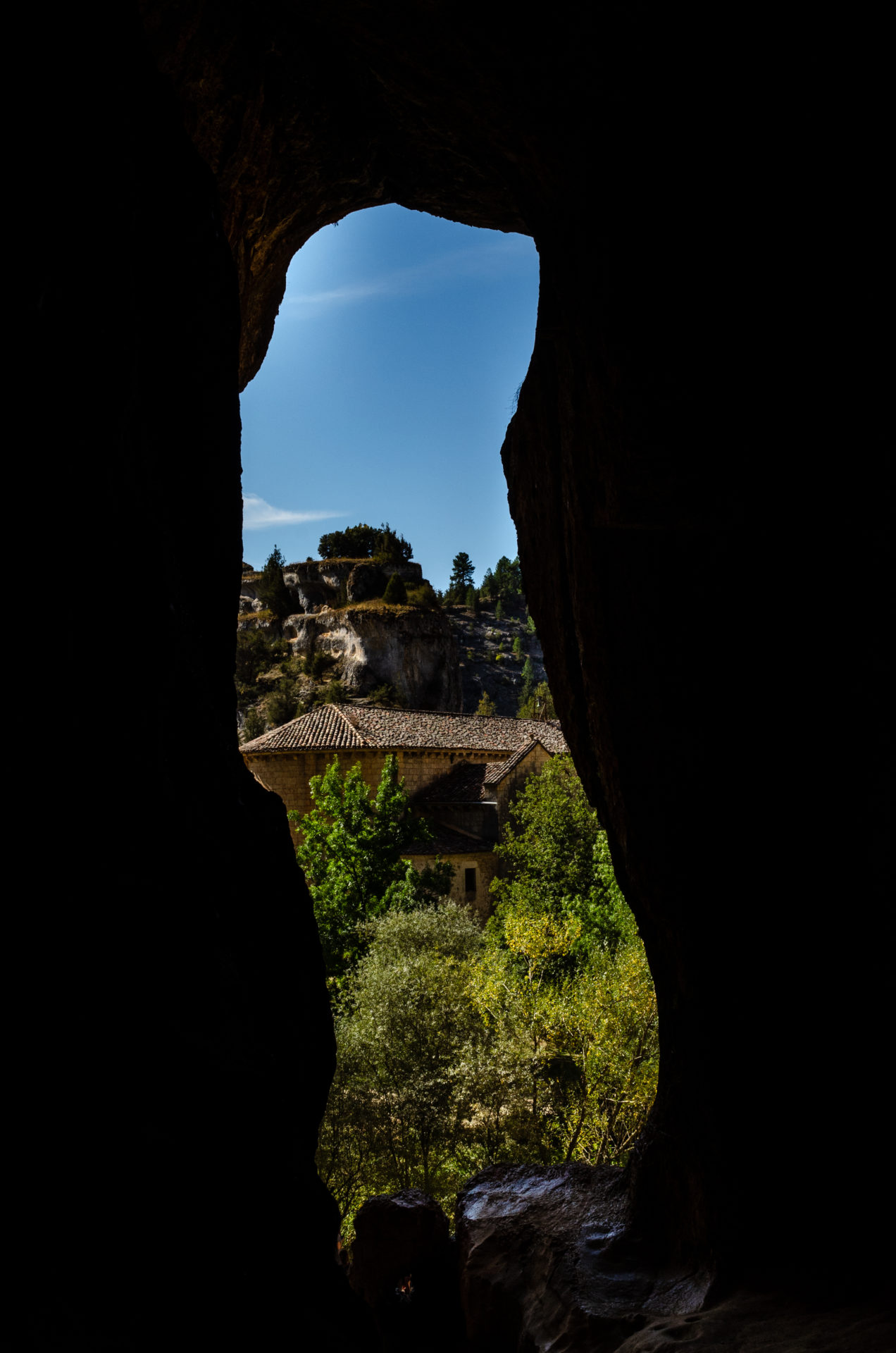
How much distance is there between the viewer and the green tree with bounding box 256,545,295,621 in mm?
61438

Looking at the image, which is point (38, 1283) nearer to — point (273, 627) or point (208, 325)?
point (208, 325)

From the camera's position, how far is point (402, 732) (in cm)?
3072

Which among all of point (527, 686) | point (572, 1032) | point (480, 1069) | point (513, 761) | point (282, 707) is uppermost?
point (527, 686)

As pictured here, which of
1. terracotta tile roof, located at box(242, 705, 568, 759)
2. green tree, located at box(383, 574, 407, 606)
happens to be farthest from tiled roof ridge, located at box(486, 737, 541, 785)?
green tree, located at box(383, 574, 407, 606)

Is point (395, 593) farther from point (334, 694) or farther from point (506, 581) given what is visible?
point (506, 581)

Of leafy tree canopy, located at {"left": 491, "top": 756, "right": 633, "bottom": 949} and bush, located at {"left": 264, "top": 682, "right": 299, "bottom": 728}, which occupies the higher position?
bush, located at {"left": 264, "top": 682, "right": 299, "bottom": 728}

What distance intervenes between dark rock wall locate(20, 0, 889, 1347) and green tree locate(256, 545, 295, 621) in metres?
55.3

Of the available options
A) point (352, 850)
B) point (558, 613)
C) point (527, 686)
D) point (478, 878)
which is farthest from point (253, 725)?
point (558, 613)

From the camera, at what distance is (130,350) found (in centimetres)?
376

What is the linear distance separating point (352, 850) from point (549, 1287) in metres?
18.4

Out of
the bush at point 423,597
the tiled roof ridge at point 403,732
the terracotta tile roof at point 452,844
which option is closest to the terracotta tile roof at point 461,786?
the tiled roof ridge at point 403,732

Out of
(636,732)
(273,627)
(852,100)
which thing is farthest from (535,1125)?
(273,627)

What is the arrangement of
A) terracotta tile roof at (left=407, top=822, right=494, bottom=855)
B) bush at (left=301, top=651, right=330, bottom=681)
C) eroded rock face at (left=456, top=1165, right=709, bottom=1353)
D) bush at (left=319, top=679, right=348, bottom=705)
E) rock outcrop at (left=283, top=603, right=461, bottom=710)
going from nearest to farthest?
eroded rock face at (left=456, top=1165, right=709, bottom=1353), terracotta tile roof at (left=407, top=822, right=494, bottom=855), bush at (left=319, top=679, right=348, bottom=705), rock outcrop at (left=283, top=603, right=461, bottom=710), bush at (left=301, top=651, right=330, bottom=681)

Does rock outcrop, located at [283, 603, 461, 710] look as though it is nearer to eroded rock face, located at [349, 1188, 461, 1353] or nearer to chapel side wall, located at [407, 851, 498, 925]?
chapel side wall, located at [407, 851, 498, 925]
